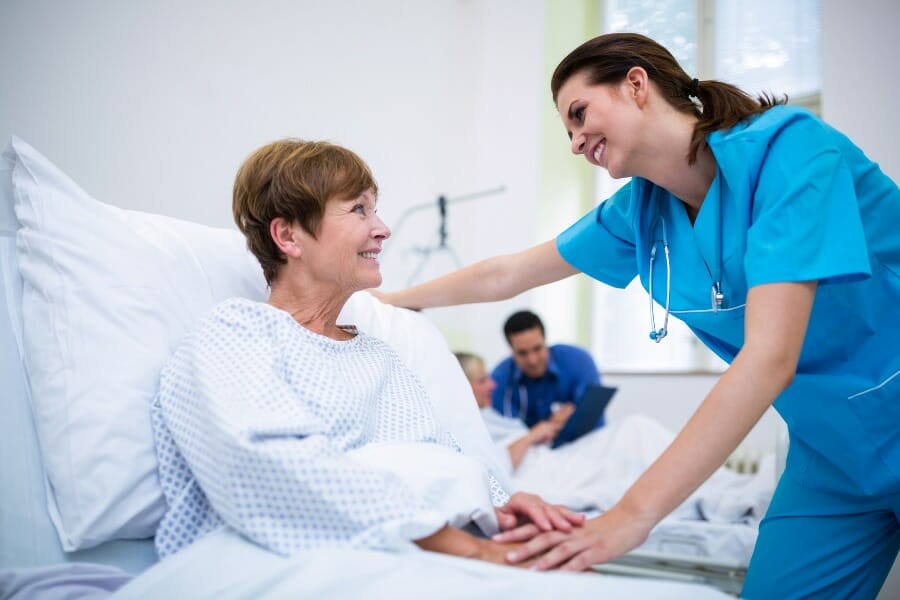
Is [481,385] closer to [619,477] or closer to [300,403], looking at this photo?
[619,477]

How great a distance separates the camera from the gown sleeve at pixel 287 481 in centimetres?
94

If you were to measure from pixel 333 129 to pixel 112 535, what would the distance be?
8.05ft

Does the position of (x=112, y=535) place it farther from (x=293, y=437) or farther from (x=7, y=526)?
(x=293, y=437)

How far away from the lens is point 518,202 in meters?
4.42

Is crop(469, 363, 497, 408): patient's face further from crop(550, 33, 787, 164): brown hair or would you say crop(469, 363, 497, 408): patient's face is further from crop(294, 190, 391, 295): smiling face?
crop(550, 33, 787, 164): brown hair

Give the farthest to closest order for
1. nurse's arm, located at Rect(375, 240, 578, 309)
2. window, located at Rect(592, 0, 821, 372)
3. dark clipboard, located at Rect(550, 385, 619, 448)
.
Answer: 1. window, located at Rect(592, 0, 821, 372)
2. dark clipboard, located at Rect(550, 385, 619, 448)
3. nurse's arm, located at Rect(375, 240, 578, 309)

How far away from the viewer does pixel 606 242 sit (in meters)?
1.45

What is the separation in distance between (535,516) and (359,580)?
30 cm

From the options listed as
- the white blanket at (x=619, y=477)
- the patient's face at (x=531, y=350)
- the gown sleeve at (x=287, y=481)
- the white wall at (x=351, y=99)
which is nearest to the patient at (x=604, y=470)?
the white blanket at (x=619, y=477)

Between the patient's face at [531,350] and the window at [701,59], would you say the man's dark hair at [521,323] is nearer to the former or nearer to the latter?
the patient's face at [531,350]

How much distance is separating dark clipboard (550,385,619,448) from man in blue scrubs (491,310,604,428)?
0.44 metres

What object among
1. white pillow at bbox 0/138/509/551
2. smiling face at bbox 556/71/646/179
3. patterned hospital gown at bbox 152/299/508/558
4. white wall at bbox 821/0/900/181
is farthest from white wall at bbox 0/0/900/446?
smiling face at bbox 556/71/646/179

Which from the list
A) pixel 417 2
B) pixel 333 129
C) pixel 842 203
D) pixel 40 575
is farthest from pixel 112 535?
pixel 417 2

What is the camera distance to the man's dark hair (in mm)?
3615
